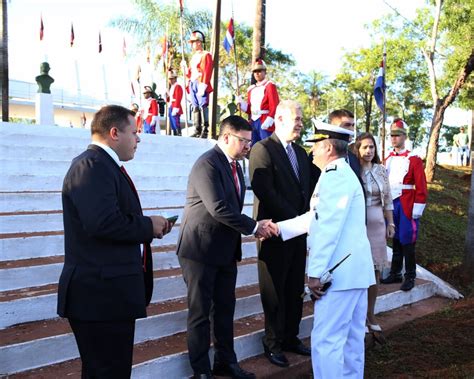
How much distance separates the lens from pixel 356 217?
3219mm

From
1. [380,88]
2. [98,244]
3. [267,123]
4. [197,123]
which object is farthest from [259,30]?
[98,244]

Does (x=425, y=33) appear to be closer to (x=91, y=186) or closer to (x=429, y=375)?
(x=429, y=375)

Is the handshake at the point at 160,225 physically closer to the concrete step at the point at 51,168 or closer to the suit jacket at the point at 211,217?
the suit jacket at the point at 211,217

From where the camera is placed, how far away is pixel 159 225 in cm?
251

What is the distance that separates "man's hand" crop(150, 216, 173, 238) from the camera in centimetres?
248

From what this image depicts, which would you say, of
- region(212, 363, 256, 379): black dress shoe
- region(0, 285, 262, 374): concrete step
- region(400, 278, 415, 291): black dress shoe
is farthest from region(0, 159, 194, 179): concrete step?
region(400, 278, 415, 291): black dress shoe

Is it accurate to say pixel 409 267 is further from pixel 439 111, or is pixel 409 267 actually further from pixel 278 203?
pixel 439 111

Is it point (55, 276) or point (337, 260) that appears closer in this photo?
point (337, 260)

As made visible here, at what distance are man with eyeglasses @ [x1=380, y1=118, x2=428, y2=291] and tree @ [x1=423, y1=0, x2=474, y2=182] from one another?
31.8 feet

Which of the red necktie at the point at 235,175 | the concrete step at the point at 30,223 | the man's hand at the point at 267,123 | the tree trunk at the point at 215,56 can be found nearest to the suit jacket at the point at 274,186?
the red necktie at the point at 235,175

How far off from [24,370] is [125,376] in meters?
Answer: 1.21

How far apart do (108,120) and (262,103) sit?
5.70 meters

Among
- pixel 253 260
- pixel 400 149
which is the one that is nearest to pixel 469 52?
pixel 400 149

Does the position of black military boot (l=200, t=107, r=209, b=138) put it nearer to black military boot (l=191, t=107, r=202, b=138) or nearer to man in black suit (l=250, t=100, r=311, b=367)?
black military boot (l=191, t=107, r=202, b=138)
